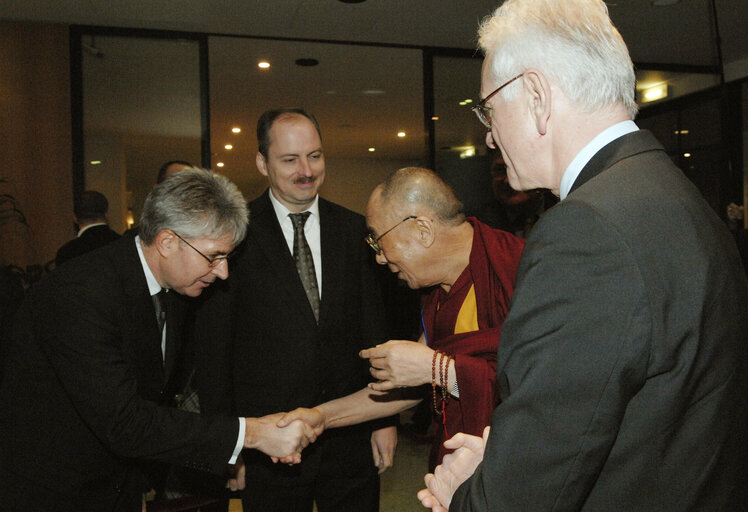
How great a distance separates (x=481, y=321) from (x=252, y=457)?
893 millimetres

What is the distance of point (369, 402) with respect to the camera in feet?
5.98

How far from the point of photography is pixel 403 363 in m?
1.44

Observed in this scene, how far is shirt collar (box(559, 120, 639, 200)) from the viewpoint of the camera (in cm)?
79

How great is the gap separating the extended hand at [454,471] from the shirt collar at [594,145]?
0.42m

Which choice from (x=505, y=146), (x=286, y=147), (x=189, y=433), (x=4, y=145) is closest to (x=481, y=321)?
(x=505, y=146)

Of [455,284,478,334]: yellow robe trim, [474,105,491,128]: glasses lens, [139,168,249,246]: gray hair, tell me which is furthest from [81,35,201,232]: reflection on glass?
[474,105,491,128]: glasses lens

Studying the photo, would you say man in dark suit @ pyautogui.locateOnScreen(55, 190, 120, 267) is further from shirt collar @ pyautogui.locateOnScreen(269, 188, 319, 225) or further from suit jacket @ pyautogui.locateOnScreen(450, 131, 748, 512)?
suit jacket @ pyautogui.locateOnScreen(450, 131, 748, 512)

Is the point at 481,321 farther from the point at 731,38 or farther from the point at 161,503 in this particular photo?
the point at 731,38

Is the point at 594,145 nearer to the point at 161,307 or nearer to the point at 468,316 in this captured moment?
the point at 468,316

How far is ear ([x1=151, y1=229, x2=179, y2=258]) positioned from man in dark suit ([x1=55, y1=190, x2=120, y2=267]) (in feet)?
5.27

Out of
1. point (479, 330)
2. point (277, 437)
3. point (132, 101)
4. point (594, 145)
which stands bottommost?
point (277, 437)

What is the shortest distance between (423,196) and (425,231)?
3.8 inches

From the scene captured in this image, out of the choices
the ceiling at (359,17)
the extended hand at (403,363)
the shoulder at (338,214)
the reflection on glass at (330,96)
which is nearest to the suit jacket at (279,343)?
the shoulder at (338,214)

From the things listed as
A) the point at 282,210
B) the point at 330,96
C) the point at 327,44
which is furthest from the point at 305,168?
the point at 330,96
